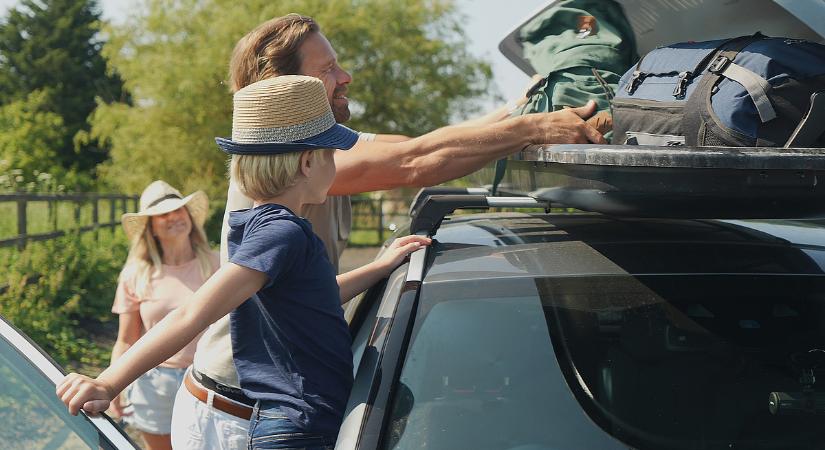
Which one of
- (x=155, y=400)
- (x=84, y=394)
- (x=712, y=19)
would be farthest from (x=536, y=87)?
(x=155, y=400)

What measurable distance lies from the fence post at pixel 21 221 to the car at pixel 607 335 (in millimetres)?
8281

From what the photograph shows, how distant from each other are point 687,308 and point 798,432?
37cm

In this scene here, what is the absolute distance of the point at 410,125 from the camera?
3206cm

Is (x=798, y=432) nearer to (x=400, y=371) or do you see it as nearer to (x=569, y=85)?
(x=400, y=371)

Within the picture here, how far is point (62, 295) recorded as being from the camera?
400 inches

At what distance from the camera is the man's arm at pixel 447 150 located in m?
2.72

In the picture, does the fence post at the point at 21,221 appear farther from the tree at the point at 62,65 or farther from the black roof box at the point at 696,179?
the tree at the point at 62,65

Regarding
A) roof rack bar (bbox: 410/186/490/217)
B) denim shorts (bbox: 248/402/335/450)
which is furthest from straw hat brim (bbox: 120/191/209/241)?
denim shorts (bbox: 248/402/335/450)

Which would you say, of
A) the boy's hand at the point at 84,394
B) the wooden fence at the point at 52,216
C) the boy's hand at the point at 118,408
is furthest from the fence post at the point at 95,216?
the boy's hand at the point at 84,394

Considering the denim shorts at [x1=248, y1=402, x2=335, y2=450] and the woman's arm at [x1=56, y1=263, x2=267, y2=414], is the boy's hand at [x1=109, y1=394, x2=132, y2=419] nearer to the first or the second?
the denim shorts at [x1=248, y1=402, x2=335, y2=450]

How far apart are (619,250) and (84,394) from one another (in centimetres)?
133

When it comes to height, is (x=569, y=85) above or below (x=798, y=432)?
above

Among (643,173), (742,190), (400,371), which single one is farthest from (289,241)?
(742,190)

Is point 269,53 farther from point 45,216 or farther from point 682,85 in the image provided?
point 45,216
